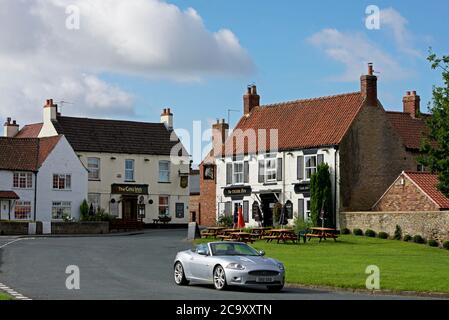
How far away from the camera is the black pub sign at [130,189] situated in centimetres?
7719

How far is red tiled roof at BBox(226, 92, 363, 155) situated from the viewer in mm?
61750

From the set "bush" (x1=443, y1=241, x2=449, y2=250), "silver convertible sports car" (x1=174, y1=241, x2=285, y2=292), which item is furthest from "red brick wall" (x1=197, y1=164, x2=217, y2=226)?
"silver convertible sports car" (x1=174, y1=241, x2=285, y2=292)

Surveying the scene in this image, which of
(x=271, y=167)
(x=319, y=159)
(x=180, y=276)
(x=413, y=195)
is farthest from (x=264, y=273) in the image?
(x=271, y=167)

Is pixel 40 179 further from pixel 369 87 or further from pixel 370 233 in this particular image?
pixel 370 233

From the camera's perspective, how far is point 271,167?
65938 mm

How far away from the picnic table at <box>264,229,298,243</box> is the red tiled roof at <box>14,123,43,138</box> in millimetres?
35994

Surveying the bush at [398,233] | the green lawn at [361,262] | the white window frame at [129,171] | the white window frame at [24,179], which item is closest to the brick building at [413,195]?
the bush at [398,233]

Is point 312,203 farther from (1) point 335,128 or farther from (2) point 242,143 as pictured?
(2) point 242,143

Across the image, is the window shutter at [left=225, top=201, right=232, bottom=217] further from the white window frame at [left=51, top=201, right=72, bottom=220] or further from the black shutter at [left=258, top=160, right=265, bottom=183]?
the white window frame at [left=51, top=201, right=72, bottom=220]

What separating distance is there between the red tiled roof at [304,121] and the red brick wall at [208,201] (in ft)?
18.9

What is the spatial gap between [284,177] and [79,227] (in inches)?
584

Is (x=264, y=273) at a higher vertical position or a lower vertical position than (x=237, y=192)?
lower

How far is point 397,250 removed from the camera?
46.8 meters
